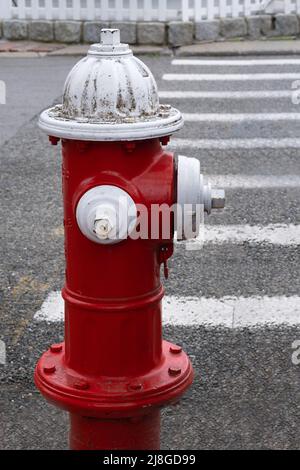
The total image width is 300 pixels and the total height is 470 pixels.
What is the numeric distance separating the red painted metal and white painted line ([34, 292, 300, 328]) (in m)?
1.61

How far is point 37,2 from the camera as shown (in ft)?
41.2

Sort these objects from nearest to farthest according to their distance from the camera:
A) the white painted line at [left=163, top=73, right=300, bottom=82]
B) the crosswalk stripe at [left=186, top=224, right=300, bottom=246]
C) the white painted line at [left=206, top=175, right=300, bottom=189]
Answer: the crosswalk stripe at [left=186, top=224, right=300, bottom=246], the white painted line at [left=206, top=175, right=300, bottom=189], the white painted line at [left=163, top=73, right=300, bottom=82]

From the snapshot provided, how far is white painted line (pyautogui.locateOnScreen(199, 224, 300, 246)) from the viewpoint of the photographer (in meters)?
5.36

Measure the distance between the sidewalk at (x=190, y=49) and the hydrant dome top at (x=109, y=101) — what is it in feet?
31.5

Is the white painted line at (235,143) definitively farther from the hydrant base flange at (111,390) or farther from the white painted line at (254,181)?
the hydrant base flange at (111,390)

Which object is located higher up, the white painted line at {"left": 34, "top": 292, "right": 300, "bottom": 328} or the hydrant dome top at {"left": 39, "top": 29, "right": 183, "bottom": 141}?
the hydrant dome top at {"left": 39, "top": 29, "right": 183, "bottom": 141}

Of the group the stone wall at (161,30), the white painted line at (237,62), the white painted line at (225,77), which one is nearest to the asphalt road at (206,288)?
the white painted line at (225,77)

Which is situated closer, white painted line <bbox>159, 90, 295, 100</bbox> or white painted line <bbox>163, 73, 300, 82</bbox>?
white painted line <bbox>159, 90, 295, 100</bbox>

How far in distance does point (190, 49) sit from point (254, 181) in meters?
5.90

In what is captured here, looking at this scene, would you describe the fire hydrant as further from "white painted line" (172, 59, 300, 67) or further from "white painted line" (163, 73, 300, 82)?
"white painted line" (172, 59, 300, 67)

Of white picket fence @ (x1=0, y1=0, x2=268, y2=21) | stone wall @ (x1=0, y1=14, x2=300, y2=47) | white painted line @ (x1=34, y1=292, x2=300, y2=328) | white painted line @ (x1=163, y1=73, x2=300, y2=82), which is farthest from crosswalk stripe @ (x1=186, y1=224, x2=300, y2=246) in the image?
white picket fence @ (x1=0, y1=0, x2=268, y2=21)

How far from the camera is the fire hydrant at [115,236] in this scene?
2402 millimetres

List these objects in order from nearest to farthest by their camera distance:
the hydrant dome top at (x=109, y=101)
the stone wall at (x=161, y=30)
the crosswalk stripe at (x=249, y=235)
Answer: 1. the hydrant dome top at (x=109, y=101)
2. the crosswalk stripe at (x=249, y=235)
3. the stone wall at (x=161, y=30)
